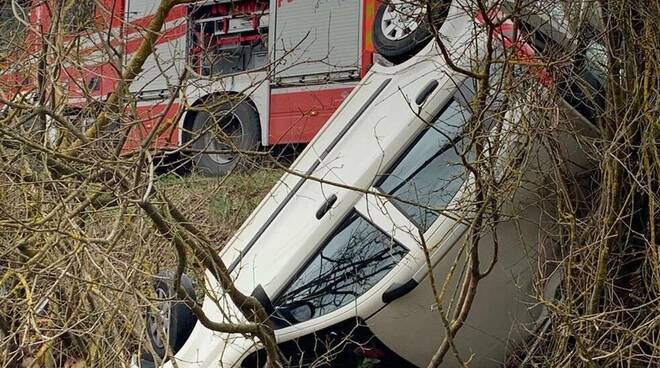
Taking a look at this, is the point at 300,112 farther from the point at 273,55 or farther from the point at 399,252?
the point at 399,252

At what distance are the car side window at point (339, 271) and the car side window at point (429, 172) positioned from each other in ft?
0.65

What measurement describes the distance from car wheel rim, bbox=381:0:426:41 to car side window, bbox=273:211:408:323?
0.99 meters

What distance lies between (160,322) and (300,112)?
16.9 ft

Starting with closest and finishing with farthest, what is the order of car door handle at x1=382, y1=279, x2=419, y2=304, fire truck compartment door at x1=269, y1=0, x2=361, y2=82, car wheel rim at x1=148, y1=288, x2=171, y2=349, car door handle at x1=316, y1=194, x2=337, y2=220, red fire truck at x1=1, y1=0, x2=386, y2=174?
1. car door handle at x1=382, y1=279, x2=419, y2=304
2. car door handle at x1=316, y1=194, x2=337, y2=220
3. car wheel rim at x1=148, y1=288, x2=171, y2=349
4. red fire truck at x1=1, y1=0, x2=386, y2=174
5. fire truck compartment door at x1=269, y1=0, x2=361, y2=82

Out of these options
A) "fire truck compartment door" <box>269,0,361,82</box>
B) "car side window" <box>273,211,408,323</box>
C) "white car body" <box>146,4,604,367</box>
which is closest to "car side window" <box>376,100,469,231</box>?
"white car body" <box>146,4,604,367</box>

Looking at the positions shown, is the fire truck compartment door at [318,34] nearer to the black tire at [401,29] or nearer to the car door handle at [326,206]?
the black tire at [401,29]

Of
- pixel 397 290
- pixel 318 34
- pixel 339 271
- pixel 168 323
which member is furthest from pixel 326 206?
pixel 318 34

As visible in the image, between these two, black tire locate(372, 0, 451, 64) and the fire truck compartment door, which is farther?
the fire truck compartment door

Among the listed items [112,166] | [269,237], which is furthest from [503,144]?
[112,166]

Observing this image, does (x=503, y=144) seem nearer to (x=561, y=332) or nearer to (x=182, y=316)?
(x=561, y=332)

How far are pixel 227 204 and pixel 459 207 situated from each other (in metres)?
4.42

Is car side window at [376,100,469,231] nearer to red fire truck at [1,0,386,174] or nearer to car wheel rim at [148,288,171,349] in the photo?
car wheel rim at [148,288,171,349]

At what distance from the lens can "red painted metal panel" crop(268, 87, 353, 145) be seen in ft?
33.4

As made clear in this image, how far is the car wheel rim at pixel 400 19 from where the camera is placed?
486 cm
